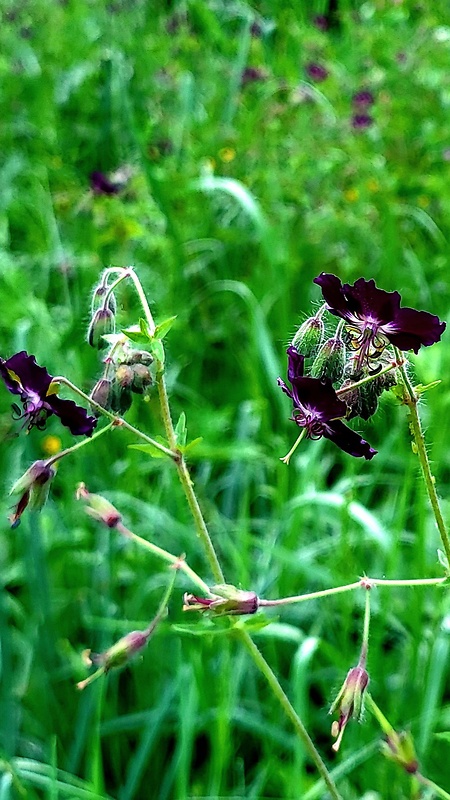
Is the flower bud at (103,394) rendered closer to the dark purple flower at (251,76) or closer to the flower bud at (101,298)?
the flower bud at (101,298)

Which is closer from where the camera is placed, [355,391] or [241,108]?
[355,391]

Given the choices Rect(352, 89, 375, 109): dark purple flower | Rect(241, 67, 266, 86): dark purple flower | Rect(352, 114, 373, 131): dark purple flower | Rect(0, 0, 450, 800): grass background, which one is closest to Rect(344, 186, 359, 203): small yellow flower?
Answer: Rect(0, 0, 450, 800): grass background

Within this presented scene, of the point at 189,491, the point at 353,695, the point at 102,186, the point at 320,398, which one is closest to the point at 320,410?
the point at 320,398

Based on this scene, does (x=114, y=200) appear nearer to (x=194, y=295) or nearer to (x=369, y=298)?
(x=194, y=295)

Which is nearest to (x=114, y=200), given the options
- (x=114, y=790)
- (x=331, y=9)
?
(x=114, y=790)

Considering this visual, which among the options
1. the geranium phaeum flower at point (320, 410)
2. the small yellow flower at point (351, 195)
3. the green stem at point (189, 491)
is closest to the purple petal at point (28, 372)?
the green stem at point (189, 491)

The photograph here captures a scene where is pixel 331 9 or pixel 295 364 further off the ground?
pixel 331 9

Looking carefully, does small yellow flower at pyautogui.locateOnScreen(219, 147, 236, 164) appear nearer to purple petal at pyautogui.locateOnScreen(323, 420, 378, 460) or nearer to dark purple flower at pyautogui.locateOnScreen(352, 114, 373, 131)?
dark purple flower at pyautogui.locateOnScreen(352, 114, 373, 131)
